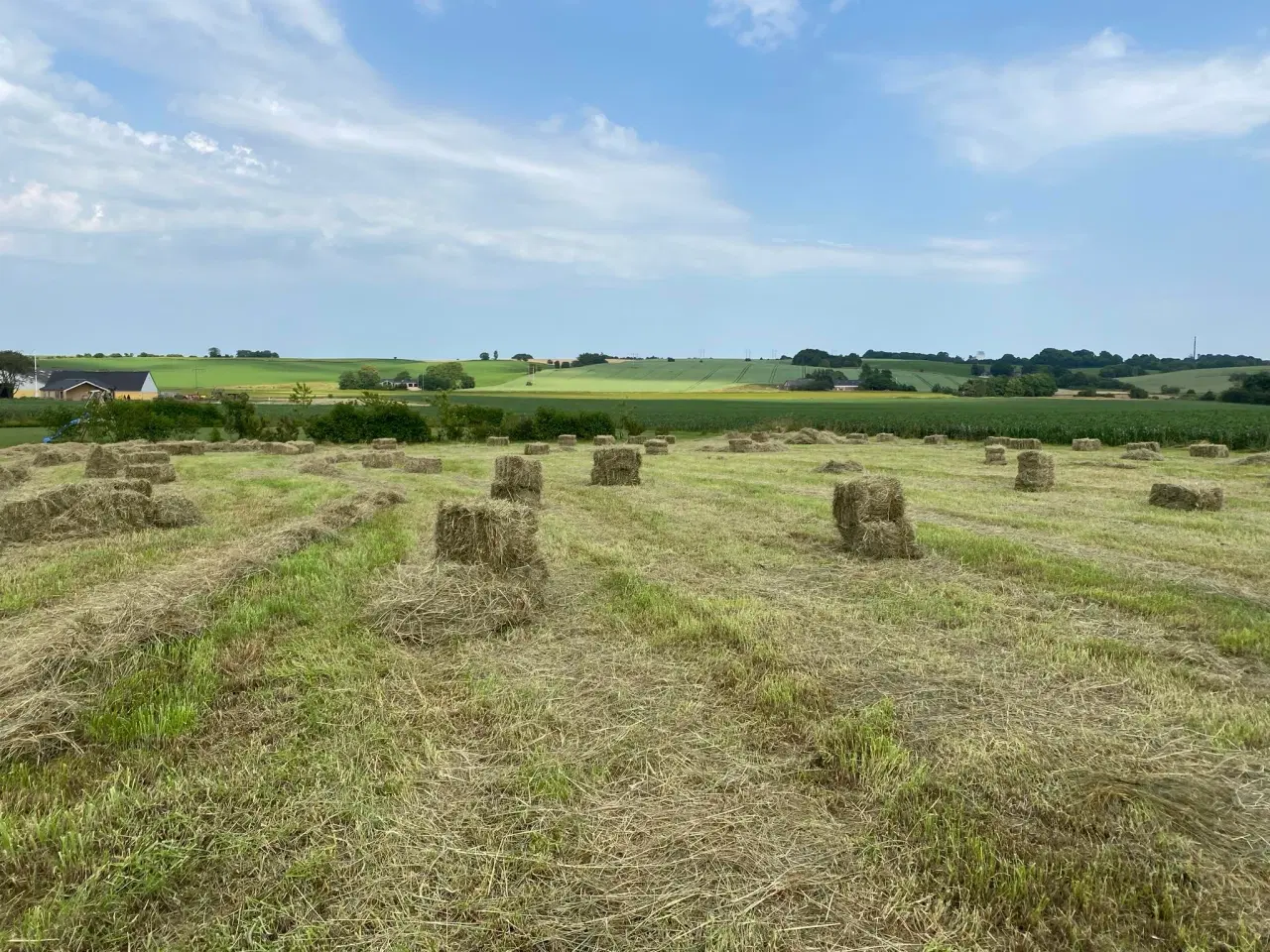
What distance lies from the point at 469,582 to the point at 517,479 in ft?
26.5

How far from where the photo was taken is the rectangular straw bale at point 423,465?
73.8 ft

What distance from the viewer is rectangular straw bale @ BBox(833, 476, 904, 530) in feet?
34.3

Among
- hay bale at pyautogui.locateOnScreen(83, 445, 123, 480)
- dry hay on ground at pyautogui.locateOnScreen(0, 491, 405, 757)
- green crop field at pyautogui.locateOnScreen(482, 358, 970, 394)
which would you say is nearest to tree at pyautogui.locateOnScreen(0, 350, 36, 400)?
green crop field at pyautogui.locateOnScreen(482, 358, 970, 394)

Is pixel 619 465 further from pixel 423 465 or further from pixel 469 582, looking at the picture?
pixel 469 582

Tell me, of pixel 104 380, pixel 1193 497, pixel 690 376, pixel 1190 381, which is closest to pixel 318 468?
pixel 1193 497

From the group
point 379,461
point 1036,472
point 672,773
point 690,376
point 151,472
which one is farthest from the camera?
point 690,376

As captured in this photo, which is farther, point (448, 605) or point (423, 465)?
point (423, 465)

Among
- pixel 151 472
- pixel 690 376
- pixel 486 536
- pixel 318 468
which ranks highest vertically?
pixel 690 376

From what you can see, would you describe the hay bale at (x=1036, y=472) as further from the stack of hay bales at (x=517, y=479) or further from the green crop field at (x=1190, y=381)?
the green crop field at (x=1190, y=381)

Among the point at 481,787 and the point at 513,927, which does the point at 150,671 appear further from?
the point at 513,927

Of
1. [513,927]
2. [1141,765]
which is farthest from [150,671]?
[1141,765]

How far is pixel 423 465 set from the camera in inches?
890

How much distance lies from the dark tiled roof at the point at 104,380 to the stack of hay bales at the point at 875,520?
87931 millimetres

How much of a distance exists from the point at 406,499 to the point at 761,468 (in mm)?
10980
